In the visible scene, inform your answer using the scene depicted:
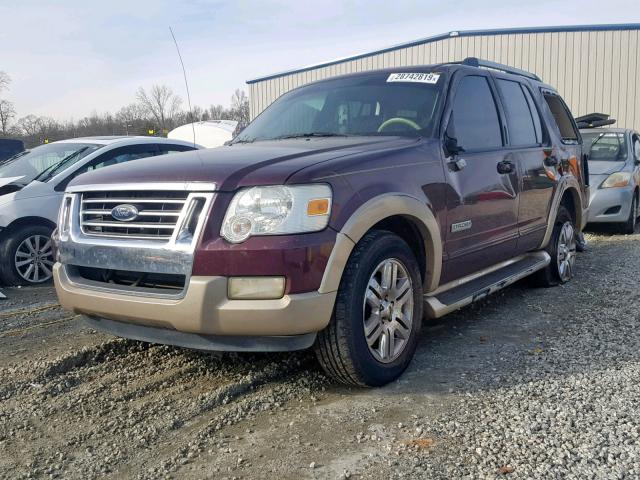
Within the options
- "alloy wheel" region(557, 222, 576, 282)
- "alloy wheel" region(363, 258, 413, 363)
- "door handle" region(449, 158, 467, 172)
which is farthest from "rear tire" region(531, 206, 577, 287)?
"alloy wheel" region(363, 258, 413, 363)

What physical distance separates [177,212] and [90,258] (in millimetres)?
663

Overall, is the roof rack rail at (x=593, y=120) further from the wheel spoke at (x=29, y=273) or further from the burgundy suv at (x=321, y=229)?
the wheel spoke at (x=29, y=273)

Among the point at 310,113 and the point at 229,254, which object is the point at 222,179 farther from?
the point at 310,113

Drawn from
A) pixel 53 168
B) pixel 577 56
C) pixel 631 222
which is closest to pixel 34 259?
pixel 53 168

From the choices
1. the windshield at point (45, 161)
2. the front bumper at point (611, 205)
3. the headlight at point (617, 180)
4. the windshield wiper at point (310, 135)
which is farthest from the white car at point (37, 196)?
the headlight at point (617, 180)

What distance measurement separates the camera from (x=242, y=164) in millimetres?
3180

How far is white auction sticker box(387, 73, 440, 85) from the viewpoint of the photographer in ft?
14.3

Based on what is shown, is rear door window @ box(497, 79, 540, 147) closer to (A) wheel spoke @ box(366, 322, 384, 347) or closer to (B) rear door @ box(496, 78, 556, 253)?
(B) rear door @ box(496, 78, 556, 253)

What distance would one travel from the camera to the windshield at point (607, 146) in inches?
386

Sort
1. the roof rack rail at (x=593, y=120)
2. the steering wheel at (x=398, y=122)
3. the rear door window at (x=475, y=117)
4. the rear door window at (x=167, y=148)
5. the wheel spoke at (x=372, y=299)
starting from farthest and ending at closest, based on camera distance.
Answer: the roof rack rail at (x=593, y=120) < the rear door window at (x=167, y=148) < the rear door window at (x=475, y=117) < the steering wheel at (x=398, y=122) < the wheel spoke at (x=372, y=299)

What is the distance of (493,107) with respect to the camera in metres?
4.83

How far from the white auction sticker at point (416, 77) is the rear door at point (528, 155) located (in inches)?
34.6

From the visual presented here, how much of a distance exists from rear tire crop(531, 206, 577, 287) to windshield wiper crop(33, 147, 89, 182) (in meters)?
5.16

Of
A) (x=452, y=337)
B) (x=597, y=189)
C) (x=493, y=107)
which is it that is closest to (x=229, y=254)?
(x=452, y=337)
